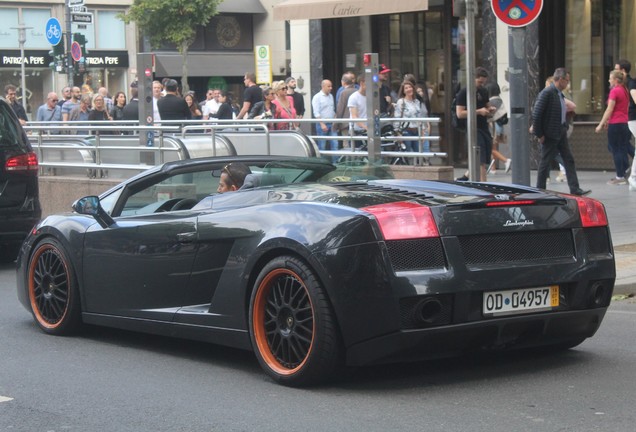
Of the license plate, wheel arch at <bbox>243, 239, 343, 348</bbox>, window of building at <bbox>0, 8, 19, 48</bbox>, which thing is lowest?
the license plate

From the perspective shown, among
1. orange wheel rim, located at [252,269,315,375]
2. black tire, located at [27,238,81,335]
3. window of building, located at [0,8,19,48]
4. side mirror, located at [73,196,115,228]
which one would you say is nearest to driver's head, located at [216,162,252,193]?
side mirror, located at [73,196,115,228]

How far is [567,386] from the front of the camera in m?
6.04

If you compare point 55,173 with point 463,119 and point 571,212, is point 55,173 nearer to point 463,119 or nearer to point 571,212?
point 463,119

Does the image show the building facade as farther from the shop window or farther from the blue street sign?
the shop window

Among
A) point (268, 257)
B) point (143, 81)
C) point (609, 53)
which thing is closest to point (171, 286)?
point (268, 257)

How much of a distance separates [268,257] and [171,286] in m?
0.91

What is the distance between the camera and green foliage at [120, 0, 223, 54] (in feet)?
145

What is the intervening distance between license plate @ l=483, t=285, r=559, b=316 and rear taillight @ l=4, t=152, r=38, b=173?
24.3 feet

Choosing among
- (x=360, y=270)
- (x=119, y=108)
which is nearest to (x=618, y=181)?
(x=119, y=108)

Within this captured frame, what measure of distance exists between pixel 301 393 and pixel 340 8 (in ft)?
53.8

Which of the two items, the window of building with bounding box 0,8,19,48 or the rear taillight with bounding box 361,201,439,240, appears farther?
the window of building with bounding box 0,8,19,48

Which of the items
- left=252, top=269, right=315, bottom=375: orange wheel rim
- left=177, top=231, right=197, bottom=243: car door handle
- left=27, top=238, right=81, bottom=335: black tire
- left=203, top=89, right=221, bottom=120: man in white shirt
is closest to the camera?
left=252, top=269, right=315, bottom=375: orange wheel rim

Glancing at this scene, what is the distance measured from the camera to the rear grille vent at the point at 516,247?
5.94 m

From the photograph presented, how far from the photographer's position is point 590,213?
6410 mm
